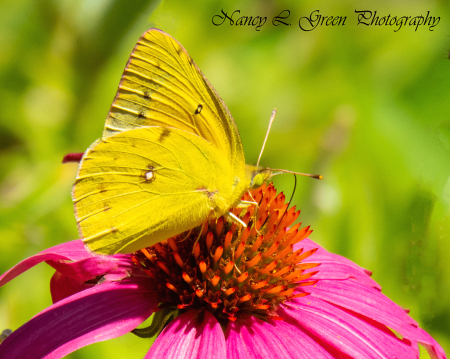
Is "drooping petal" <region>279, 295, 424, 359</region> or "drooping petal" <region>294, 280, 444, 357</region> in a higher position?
"drooping petal" <region>294, 280, 444, 357</region>

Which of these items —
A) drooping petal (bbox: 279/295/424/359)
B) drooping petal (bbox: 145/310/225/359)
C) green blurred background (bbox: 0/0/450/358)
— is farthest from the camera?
green blurred background (bbox: 0/0/450/358)

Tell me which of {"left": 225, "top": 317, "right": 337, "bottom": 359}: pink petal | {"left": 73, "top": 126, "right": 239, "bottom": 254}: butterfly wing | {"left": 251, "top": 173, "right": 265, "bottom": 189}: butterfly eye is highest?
{"left": 251, "top": 173, "right": 265, "bottom": 189}: butterfly eye

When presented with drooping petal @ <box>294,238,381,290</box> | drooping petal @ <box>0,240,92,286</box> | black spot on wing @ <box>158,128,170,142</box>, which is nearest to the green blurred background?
drooping petal @ <box>294,238,381,290</box>

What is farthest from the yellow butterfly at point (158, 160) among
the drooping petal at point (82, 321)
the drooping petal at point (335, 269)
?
the drooping petal at point (335, 269)

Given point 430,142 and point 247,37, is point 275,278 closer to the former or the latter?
point 430,142

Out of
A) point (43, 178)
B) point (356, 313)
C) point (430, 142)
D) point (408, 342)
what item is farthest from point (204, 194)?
point (43, 178)

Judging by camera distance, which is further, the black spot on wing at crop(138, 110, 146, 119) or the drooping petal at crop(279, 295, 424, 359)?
the black spot on wing at crop(138, 110, 146, 119)

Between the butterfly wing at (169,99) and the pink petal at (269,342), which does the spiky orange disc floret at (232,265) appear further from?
the butterfly wing at (169,99)

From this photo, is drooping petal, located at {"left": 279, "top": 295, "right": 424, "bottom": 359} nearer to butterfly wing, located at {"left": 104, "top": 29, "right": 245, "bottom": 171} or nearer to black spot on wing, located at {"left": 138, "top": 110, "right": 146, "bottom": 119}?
butterfly wing, located at {"left": 104, "top": 29, "right": 245, "bottom": 171}
